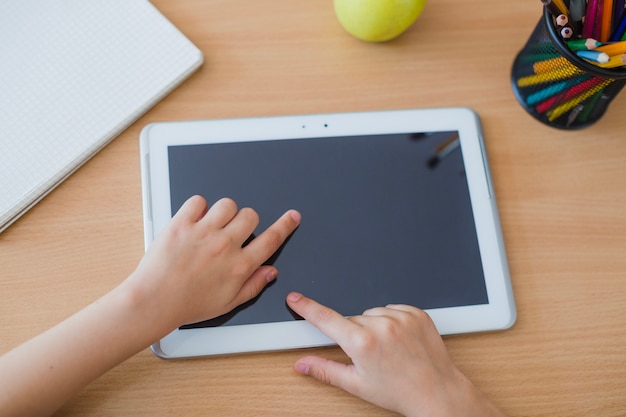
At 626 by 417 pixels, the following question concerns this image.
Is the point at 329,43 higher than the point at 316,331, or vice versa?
the point at 329,43

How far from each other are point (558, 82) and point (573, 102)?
0.13 feet

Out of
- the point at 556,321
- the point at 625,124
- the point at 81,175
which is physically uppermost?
the point at 81,175

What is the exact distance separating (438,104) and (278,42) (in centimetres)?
21

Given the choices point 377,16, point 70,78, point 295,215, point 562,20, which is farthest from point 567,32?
point 70,78

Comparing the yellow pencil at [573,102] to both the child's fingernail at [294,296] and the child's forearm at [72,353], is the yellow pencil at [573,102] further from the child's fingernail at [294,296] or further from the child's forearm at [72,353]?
the child's forearm at [72,353]

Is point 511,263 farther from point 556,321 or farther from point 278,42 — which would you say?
point 278,42

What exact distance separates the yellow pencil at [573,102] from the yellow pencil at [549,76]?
0.03 m

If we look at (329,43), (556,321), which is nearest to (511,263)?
(556,321)

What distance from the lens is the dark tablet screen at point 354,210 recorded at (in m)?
0.61

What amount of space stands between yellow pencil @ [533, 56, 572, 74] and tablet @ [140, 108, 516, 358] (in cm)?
9

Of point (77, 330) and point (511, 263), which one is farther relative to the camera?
point (511, 263)

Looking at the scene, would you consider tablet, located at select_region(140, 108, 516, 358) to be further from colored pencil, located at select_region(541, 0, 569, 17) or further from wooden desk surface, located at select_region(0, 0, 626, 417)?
colored pencil, located at select_region(541, 0, 569, 17)

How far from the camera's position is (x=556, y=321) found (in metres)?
0.63

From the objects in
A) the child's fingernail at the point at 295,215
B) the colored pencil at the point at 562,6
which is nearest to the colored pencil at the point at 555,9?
the colored pencil at the point at 562,6
